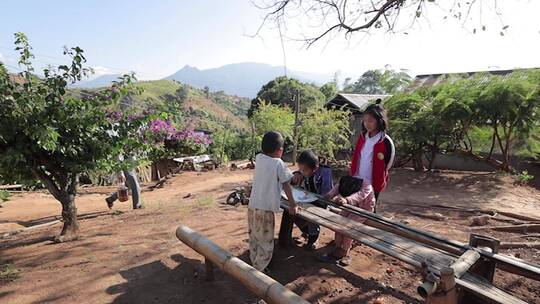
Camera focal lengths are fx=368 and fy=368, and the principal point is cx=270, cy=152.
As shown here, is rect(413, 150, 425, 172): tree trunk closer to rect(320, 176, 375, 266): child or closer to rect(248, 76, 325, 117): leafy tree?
rect(320, 176, 375, 266): child

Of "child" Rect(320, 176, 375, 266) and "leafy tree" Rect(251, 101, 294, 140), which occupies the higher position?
"leafy tree" Rect(251, 101, 294, 140)

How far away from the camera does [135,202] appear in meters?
8.12

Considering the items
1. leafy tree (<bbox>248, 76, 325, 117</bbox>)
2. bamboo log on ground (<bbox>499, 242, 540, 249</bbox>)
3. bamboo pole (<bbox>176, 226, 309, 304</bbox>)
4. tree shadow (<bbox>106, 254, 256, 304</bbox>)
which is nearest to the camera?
bamboo pole (<bbox>176, 226, 309, 304</bbox>)

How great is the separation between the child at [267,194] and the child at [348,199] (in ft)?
2.10

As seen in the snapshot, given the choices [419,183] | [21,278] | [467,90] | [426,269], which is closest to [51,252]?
[21,278]

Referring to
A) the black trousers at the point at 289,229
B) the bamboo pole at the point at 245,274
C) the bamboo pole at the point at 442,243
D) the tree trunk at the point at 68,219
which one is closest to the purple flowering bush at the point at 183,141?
the tree trunk at the point at 68,219

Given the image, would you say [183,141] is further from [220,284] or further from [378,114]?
[378,114]

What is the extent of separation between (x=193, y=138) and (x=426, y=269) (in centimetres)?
1490

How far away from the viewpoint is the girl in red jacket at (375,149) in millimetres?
3928

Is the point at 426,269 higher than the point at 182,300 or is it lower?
higher

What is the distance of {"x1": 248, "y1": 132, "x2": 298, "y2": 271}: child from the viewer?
355cm

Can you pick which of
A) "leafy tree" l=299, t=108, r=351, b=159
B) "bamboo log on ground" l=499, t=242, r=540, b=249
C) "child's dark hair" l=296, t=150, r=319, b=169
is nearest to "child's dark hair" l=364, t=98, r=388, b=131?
"child's dark hair" l=296, t=150, r=319, b=169

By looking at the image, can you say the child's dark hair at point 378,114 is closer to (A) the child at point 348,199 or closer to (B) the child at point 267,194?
(A) the child at point 348,199

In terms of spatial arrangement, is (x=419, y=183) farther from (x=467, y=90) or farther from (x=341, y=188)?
(x=341, y=188)
